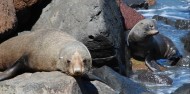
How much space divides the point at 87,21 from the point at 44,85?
2.64m

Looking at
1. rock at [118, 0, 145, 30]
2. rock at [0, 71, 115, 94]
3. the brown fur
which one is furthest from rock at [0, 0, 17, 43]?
rock at [118, 0, 145, 30]

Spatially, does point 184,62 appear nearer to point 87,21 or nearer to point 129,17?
point 129,17

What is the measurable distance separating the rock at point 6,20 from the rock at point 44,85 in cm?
149

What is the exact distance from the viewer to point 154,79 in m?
9.00

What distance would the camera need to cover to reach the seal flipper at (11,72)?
20.4 ft

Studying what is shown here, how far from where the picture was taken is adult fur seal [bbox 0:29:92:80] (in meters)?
5.75

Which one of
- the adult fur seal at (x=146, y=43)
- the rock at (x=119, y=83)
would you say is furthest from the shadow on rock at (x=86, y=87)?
the adult fur seal at (x=146, y=43)

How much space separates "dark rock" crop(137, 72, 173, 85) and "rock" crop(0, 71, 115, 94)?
3083 millimetres

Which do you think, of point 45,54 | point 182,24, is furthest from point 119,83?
point 182,24

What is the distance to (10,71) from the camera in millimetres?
6352

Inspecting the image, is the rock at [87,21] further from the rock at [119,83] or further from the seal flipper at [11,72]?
the seal flipper at [11,72]

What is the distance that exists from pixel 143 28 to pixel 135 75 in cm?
192

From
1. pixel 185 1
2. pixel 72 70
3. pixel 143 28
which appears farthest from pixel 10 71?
pixel 185 1

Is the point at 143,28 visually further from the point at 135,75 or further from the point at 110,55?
the point at 110,55
